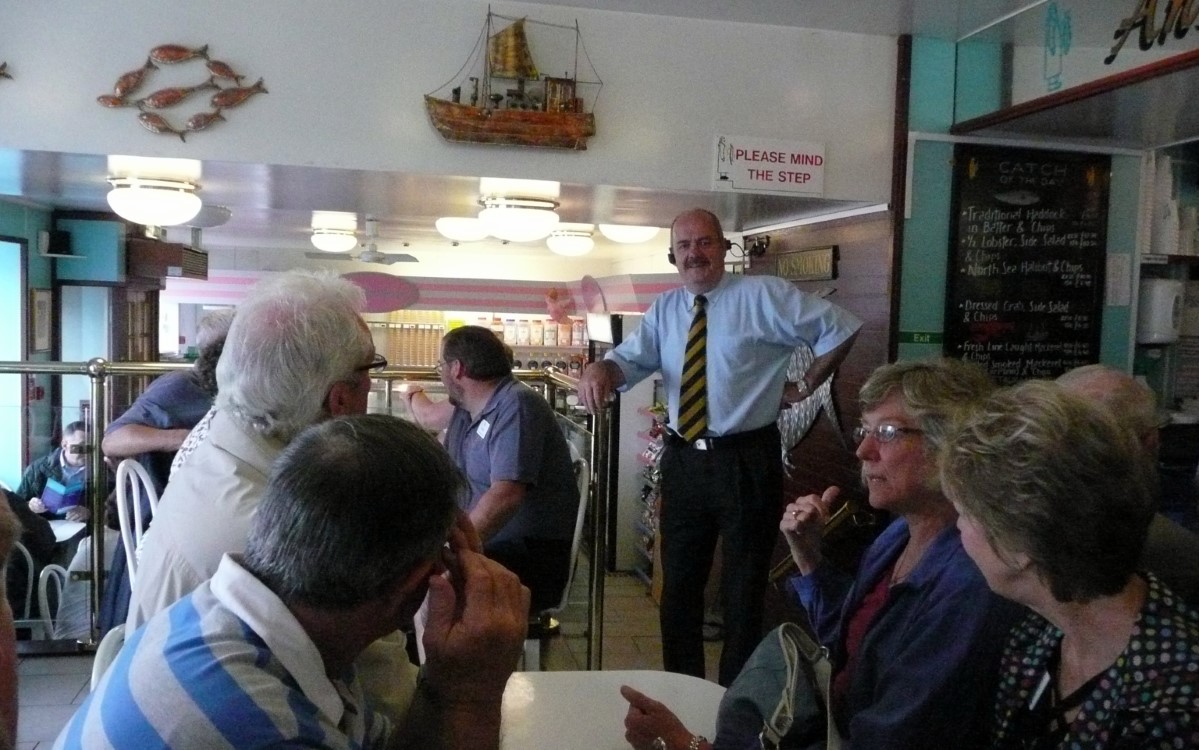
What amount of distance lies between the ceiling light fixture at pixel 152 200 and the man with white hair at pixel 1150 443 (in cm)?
293

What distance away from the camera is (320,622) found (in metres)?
1.01

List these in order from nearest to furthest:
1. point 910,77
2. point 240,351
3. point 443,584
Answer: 1. point 443,584
2. point 240,351
3. point 910,77

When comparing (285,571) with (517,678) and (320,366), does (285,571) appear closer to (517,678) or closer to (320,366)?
(320,366)

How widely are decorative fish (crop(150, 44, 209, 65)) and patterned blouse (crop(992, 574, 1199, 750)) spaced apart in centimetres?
287

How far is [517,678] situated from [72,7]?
97.4 inches

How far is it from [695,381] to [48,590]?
2.98m

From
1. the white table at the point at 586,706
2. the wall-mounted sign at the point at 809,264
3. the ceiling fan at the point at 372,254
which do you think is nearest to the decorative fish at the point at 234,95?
the white table at the point at 586,706

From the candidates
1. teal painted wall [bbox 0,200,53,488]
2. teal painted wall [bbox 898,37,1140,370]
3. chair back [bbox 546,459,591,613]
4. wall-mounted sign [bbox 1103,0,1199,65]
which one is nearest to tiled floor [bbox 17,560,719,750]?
chair back [bbox 546,459,591,613]

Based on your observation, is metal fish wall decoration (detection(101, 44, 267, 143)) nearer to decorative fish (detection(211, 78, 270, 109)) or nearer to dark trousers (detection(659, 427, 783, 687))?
decorative fish (detection(211, 78, 270, 109))

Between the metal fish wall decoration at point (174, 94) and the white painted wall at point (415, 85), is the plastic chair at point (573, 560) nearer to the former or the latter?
the white painted wall at point (415, 85)

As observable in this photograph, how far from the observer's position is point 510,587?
1.17 metres

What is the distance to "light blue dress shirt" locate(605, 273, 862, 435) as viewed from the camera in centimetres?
293

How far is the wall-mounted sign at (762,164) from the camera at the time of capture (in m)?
3.19

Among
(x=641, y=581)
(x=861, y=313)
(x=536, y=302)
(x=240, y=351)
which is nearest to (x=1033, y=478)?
(x=240, y=351)
